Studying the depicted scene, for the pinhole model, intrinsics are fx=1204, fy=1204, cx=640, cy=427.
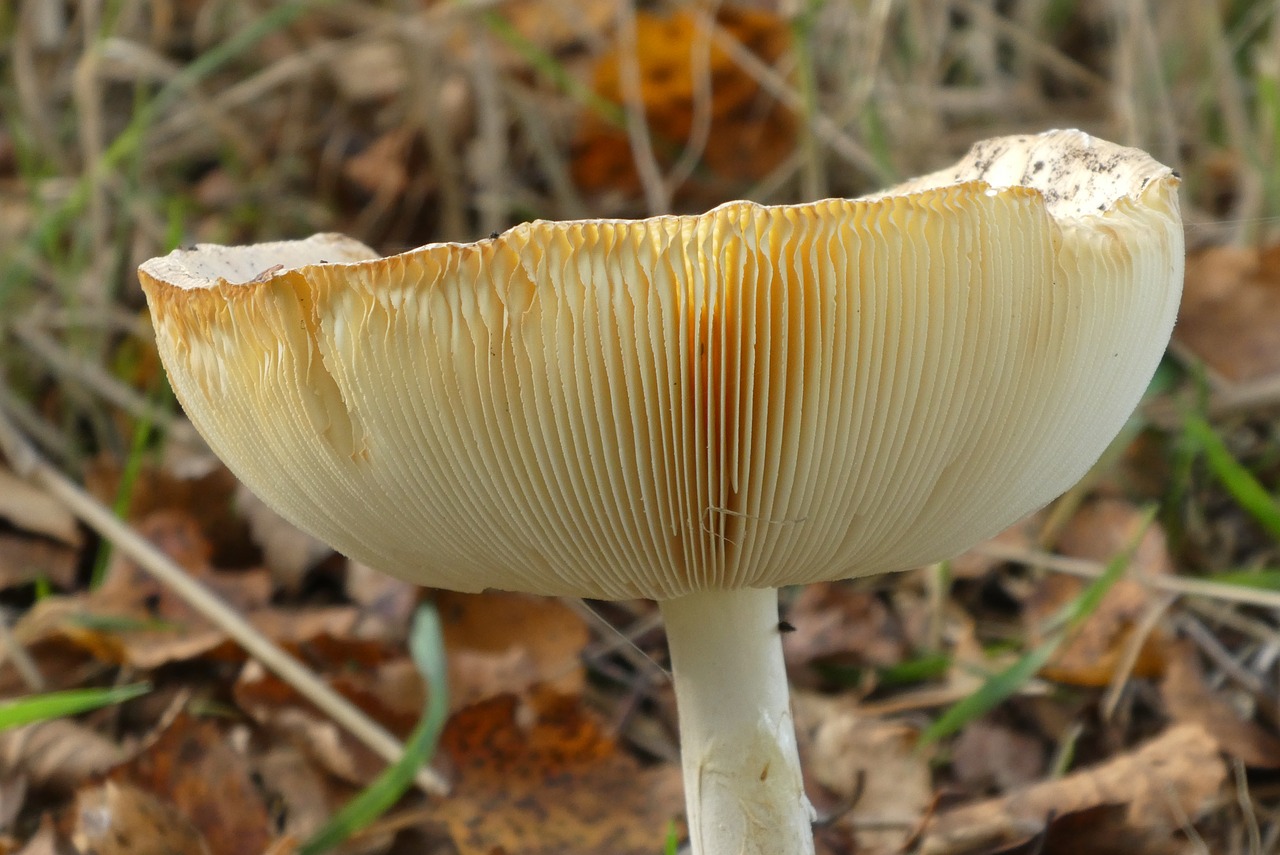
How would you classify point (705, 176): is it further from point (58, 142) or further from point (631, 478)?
point (631, 478)

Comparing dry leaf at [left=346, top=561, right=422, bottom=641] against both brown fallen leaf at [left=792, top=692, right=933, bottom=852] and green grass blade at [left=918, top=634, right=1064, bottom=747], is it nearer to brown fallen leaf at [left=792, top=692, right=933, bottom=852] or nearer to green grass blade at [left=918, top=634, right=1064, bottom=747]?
brown fallen leaf at [left=792, top=692, right=933, bottom=852]

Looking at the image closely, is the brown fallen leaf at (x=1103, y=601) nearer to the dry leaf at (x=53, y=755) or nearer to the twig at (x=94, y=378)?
the dry leaf at (x=53, y=755)

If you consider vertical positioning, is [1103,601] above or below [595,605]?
below

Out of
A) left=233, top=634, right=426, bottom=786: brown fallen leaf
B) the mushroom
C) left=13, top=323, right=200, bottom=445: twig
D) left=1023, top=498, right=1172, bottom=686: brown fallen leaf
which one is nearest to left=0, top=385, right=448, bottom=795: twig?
left=233, top=634, right=426, bottom=786: brown fallen leaf

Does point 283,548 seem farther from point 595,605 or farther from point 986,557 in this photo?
point 986,557

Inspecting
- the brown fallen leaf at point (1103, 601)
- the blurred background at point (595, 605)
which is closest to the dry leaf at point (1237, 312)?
the blurred background at point (595, 605)

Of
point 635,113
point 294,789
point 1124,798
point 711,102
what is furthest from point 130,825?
point 711,102

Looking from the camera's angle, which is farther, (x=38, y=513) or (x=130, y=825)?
(x=38, y=513)

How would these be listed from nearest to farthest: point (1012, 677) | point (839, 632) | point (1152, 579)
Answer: point (1012, 677) → point (1152, 579) → point (839, 632)
